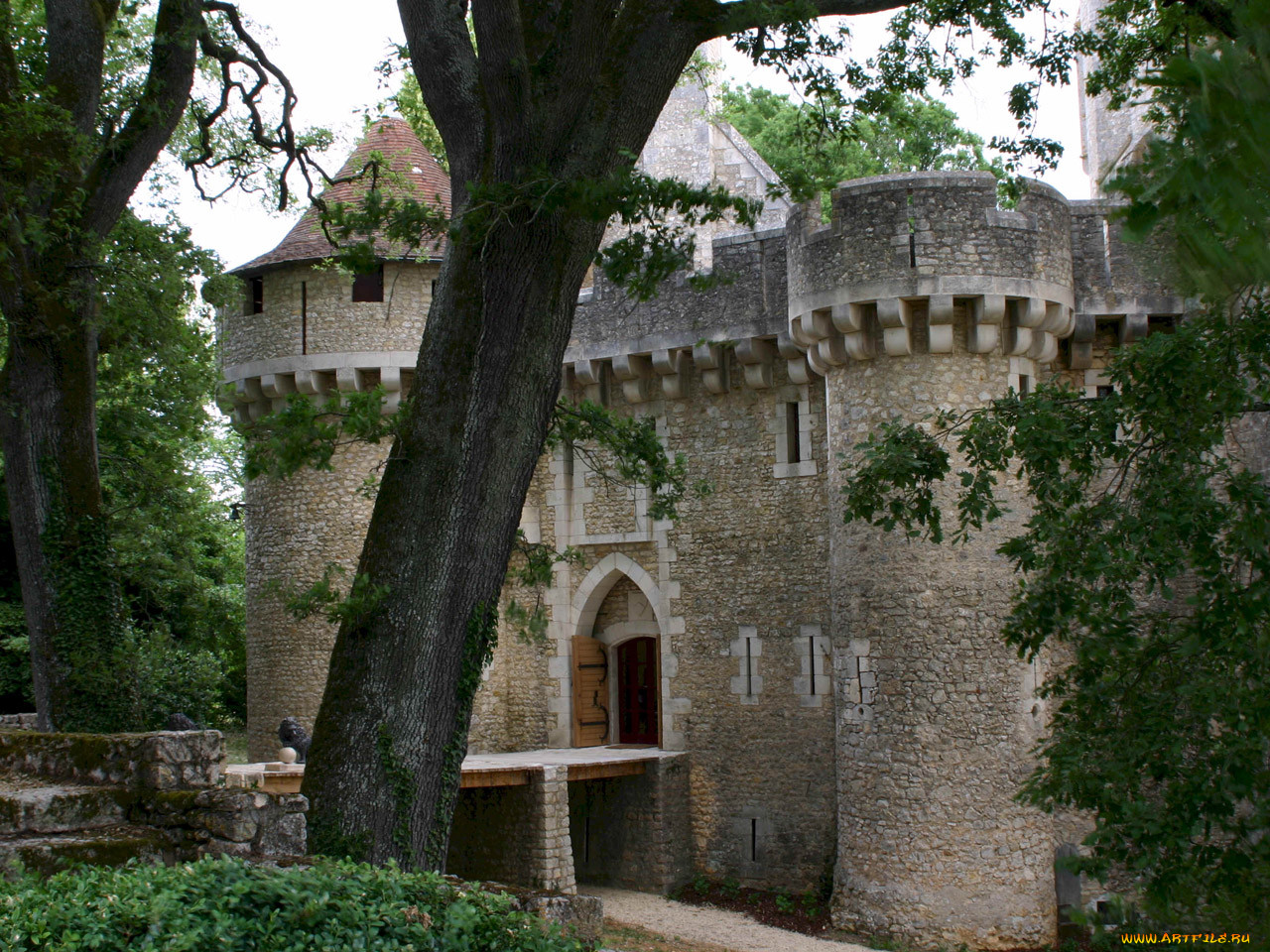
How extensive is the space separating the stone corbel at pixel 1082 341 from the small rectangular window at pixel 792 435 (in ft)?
9.29

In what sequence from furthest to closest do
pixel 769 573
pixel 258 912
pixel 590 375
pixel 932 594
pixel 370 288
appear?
pixel 590 375 → pixel 370 288 → pixel 769 573 → pixel 932 594 → pixel 258 912

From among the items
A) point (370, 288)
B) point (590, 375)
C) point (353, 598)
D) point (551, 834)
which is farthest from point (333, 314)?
point (353, 598)

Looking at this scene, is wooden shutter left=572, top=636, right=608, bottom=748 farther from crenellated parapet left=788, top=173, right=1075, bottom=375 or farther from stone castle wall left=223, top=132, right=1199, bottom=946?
crenellated parapet left=788, top=173, right=1075, bottom=375

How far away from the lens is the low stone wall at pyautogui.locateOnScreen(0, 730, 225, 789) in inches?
226

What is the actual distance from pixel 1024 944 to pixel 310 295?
9750mm

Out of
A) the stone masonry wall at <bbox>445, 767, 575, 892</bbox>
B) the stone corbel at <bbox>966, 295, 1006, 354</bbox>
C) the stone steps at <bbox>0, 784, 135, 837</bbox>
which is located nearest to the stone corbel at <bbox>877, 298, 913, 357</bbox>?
the stone corbel at <bbox>966, 295, 1006, 354</bbox>

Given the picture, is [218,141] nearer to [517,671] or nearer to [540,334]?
[540,334]

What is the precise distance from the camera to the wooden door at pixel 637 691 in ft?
50.1

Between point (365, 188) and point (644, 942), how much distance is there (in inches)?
320

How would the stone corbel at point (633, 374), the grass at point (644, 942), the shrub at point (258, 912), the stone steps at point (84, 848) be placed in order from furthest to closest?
the stone corbel at point (633, 374) < the grass at point (644, 942) < the stone steps at point (84, 848) < the shrub at point (258, 912)

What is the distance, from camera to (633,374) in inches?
575

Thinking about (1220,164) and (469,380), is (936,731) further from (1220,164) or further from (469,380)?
(1220,164)

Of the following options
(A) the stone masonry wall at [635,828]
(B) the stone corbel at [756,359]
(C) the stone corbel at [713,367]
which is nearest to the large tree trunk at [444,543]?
(B) the stone corbel at [756,359]

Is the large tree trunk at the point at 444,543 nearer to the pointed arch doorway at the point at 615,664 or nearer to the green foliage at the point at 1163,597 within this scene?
the green foliage at the point at 1163,597
